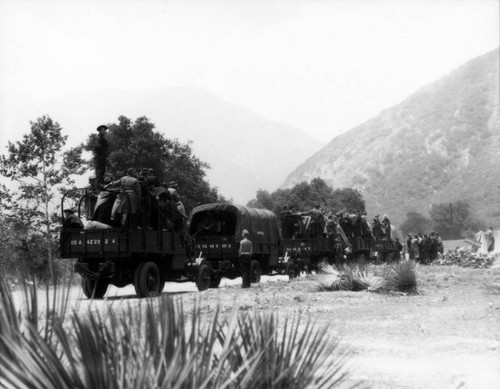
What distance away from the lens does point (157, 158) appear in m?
39.9

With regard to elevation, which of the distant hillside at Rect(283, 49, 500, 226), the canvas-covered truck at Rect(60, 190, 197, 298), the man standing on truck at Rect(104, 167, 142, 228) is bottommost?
the canvas-covered truck at Rect(60, 190, 197, 298)

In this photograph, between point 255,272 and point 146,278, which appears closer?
point 146,278

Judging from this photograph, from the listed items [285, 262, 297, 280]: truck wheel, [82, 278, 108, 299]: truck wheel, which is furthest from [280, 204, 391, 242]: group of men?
[82, 278, 108, 299]: truck wheel

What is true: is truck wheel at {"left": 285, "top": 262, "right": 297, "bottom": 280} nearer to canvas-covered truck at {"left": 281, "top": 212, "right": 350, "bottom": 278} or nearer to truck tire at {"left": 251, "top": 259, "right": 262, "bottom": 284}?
canvas-covered truck at {"left": 281, "top": 212, "right": 350, "bottom": 278}

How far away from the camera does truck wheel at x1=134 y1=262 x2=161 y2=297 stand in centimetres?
1347

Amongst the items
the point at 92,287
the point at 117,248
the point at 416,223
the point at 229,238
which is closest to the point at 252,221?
the point at 229,238

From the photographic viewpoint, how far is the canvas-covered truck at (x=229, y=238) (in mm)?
18328

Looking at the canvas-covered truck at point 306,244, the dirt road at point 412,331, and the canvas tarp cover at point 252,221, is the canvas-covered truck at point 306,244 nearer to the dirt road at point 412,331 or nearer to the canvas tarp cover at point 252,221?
the canvas tarp cover at point 252,221

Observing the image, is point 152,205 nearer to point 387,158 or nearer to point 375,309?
point 375,309

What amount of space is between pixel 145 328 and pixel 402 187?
122303 millimetres

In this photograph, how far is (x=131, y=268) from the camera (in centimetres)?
1410

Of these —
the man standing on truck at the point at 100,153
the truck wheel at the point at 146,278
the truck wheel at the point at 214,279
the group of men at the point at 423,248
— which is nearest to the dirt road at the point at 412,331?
the truck wheel at the point at 146,278

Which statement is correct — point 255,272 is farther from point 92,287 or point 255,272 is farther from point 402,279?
point 92,287

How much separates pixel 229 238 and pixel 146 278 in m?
5.28
